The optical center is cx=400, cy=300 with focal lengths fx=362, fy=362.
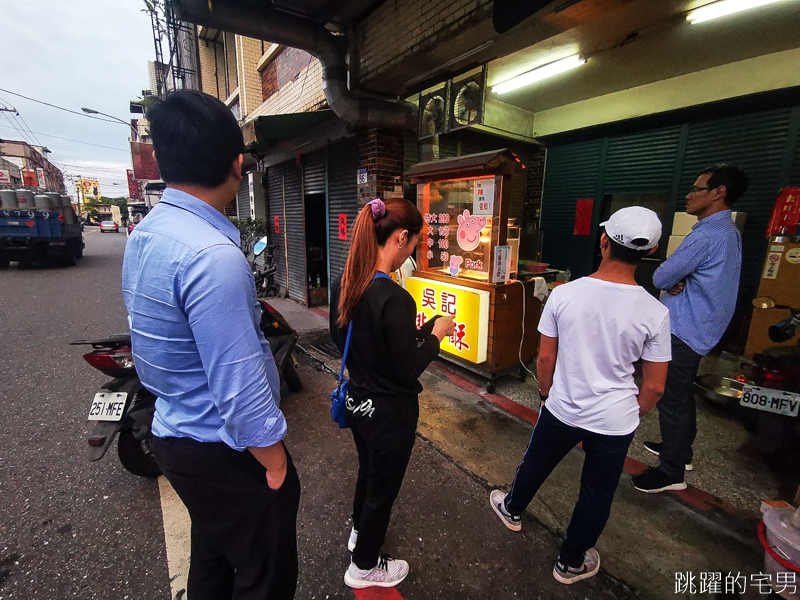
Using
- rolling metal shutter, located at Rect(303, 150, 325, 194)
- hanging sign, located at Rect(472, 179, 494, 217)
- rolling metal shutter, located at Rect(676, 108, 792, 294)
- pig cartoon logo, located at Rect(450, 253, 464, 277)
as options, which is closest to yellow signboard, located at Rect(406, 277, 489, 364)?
pig cartoon logo, located at Rect(450, 253, 464, 277)

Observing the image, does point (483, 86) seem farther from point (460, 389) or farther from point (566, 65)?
point (460, 389)

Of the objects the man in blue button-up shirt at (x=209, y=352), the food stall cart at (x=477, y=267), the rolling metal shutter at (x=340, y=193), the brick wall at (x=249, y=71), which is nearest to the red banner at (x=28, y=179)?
the brick wall at (x=249, y=71)

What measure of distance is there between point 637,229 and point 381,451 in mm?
1481

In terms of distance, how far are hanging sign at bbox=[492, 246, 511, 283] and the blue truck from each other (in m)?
13.9

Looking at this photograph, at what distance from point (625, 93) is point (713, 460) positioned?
5.29 m

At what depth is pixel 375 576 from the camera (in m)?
1.88

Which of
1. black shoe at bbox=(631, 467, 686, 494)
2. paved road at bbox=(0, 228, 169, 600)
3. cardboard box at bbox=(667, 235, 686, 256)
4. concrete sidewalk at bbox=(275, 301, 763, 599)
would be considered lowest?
paved road at bbox=(0, 228, 169, 600)

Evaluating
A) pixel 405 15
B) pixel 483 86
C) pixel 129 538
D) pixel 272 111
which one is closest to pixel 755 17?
pixel 483 86

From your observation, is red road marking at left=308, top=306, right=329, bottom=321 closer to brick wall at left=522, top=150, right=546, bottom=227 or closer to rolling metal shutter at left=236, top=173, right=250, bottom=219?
brick wall at left=522, top=150, right=546, bottom=227

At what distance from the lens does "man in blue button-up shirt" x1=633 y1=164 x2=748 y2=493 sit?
2352mm

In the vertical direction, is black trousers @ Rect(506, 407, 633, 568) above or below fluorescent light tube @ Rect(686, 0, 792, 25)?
below

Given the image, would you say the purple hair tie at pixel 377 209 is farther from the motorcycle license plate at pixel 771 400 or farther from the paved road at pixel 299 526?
the motorcycle license plate at pixel 771 400

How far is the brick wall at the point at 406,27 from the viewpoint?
11.0ft

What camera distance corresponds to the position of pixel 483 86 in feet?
13.4
